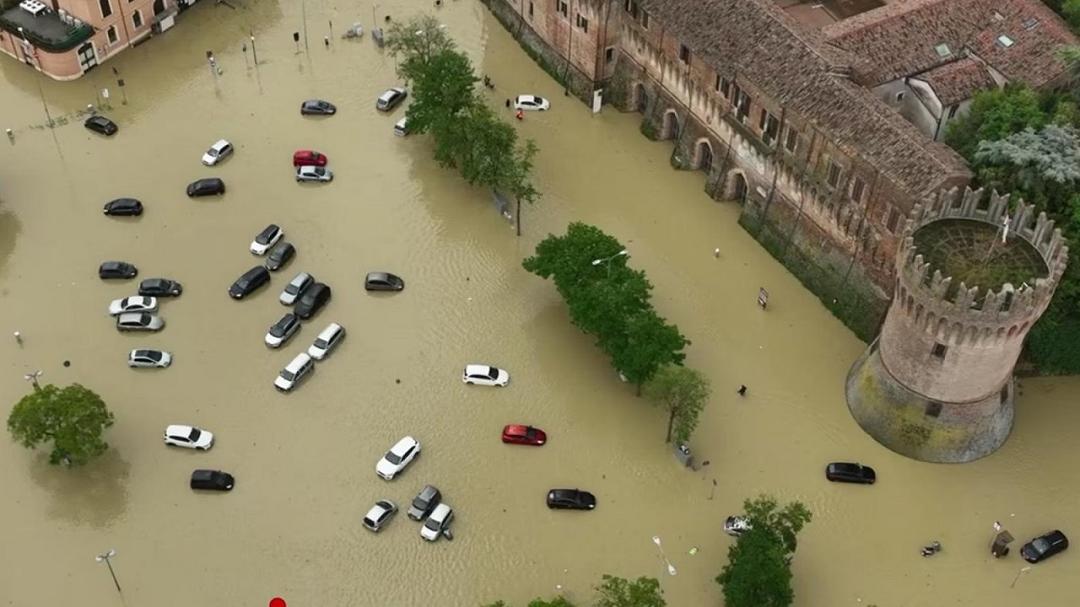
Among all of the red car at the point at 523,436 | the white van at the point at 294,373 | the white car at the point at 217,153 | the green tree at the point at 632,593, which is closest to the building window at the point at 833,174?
the red car at the point at 523,436

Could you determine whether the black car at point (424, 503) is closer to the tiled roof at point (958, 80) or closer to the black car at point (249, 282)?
the black car at point (249, 282)

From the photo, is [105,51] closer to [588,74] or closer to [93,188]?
[93,188]

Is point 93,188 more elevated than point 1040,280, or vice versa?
point 1040,280

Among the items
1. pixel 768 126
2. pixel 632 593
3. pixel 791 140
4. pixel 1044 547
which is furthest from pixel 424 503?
pixel 1044 547

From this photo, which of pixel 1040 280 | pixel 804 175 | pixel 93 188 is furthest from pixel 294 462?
pixel 1040 280

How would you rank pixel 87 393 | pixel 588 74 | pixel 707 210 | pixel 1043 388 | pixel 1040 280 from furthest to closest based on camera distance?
pixel 588 74 < pixel 707 210 < pixel 1043 388 < pixel 87 393 < pixel 1040 280
